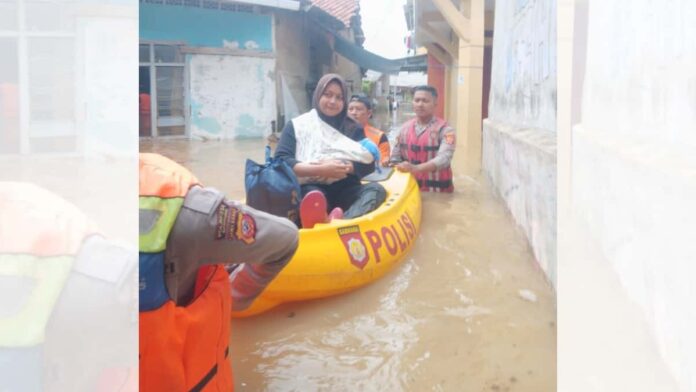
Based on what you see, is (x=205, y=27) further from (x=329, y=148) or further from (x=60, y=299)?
(x=60, y=299)

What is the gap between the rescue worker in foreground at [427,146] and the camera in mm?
5621

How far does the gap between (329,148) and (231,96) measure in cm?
1003

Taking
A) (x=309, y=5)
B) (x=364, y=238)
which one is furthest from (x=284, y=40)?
(x=364, y=238)

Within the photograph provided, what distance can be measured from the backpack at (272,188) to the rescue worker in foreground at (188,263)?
1.24m

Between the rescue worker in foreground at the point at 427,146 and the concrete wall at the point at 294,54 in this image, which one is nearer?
the rescue worker in foreground at the point at 427,146

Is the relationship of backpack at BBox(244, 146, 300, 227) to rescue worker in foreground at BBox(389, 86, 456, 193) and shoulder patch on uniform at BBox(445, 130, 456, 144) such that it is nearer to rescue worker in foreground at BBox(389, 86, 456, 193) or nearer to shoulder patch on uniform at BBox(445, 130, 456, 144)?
rescue worker in foreground at BBox(389, 86, 456, 193)

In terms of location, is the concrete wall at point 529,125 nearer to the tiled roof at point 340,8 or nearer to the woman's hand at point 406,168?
the woman's hand at point 406,168

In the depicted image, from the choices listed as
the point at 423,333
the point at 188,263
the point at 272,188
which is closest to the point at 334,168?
the point at 272,188

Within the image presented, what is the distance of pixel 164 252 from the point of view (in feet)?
5.04

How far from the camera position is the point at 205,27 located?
12719 mm

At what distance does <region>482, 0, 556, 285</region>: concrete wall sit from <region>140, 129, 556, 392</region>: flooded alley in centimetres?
27
